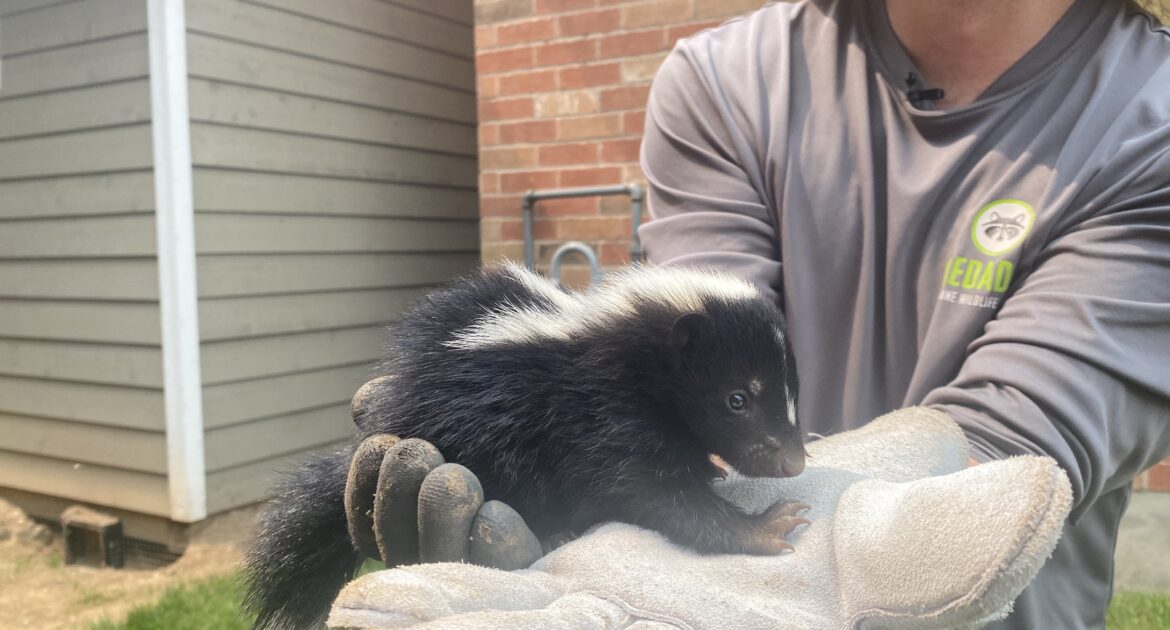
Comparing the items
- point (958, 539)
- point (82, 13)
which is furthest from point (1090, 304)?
point (82, 13)

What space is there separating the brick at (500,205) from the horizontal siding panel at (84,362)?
195 cm

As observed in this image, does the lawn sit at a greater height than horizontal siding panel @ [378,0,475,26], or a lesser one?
lesser

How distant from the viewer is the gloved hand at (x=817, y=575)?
1.09m

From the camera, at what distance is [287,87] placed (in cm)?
548

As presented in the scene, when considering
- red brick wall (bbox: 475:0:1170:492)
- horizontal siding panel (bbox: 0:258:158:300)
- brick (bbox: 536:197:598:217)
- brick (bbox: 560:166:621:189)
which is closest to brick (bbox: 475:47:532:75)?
red brick wall (bbox: 475:0:1170:492)

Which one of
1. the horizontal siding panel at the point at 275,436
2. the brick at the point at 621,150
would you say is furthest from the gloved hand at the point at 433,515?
the horizontal siding panel at the point at 275,436

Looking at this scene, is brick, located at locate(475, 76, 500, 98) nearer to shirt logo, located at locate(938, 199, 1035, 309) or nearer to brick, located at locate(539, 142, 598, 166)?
brick, located at locate(539, 142, 598, 166)

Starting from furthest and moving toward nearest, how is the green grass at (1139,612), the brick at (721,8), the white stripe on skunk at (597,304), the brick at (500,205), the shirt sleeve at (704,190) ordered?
the brick at (500,205) → the brick at (721,8) → the green grass at (1139,612) → the shirt sleeve at (704,190) → the white stripe on skunk at (597,304)

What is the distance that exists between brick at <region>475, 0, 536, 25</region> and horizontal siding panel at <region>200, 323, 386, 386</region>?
1.90m

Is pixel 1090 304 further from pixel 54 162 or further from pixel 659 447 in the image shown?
pixel 54 162

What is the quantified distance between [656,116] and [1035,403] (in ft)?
4.18

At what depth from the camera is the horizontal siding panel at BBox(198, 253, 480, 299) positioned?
5094 millimetres

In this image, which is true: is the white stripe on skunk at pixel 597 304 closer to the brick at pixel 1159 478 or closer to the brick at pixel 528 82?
the brick at pixel 1159 478

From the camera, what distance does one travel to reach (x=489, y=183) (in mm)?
5402
